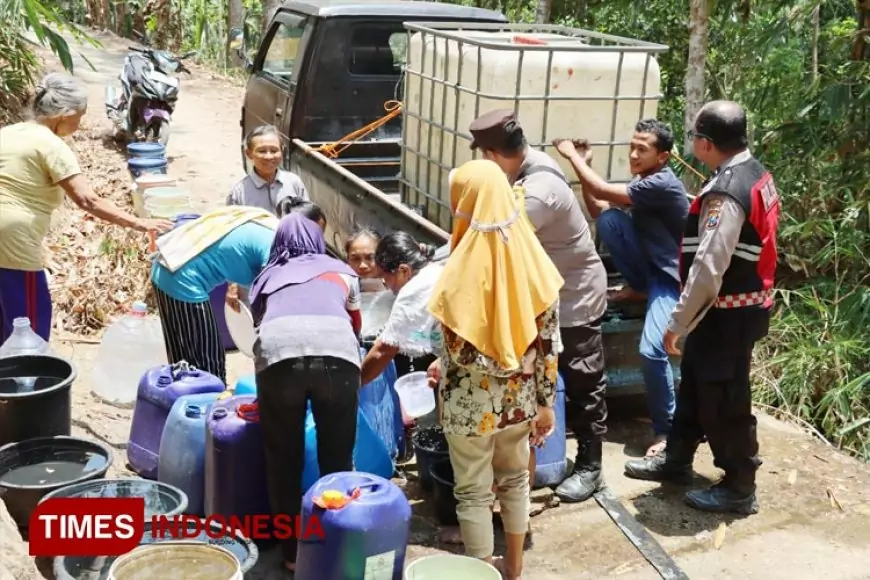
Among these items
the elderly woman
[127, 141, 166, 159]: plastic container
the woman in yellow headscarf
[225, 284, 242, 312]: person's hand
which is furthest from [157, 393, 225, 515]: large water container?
[127, 141, 166, 159]: plastic container

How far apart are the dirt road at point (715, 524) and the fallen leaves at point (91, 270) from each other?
923mm

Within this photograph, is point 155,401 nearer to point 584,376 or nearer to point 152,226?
point 152,226

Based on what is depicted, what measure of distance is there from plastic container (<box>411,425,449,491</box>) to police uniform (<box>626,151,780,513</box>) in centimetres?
105

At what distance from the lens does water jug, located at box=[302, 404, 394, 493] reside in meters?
3.61

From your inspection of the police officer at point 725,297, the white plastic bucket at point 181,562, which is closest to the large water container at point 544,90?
the police officer at point 725,297

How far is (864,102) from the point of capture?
20.0ft

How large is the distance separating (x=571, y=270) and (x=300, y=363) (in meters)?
1.29

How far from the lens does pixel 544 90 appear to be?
450 cm

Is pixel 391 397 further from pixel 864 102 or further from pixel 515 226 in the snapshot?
pixel 864 102

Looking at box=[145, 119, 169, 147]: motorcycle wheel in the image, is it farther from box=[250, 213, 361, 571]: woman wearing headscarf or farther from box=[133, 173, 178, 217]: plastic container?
box=[250, 213, 361, 571]: woman wearing headscarf

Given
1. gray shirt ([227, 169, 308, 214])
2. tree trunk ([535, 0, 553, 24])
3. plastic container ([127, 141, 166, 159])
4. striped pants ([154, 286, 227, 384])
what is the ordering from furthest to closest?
tree trunk ([535, 0, 553, 24])
plastic container ([127, 141, 166, 159])
gray shirt ([227, 169, 308, 214])
striped pants ([154, 286, 227, 384])

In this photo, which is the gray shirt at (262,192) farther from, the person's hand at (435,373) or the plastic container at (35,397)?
the person's hand at (435,373)

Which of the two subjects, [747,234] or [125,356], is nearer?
[747,234]

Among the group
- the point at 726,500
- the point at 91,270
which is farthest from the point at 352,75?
the point at 726,500
